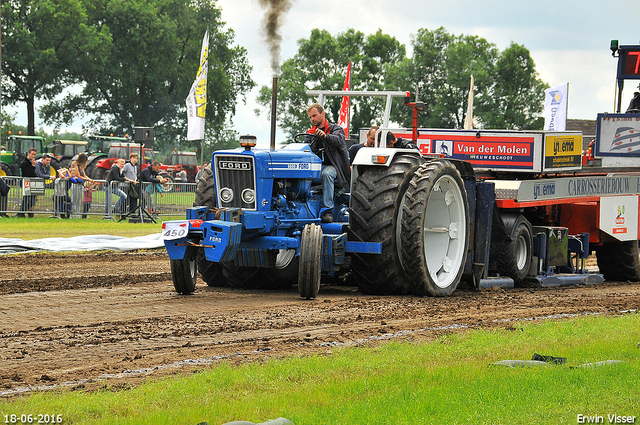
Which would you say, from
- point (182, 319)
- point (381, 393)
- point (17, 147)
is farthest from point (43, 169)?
point (381, 393)

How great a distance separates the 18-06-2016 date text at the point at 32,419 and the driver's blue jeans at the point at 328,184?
5.72 m

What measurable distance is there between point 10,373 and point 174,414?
1551mm

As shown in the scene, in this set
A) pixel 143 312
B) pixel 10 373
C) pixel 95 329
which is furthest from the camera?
pixel 143 312

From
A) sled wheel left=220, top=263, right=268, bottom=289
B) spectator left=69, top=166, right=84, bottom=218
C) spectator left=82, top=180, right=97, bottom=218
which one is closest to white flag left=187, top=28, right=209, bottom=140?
spectator left=82, top=180, right=97, bottom=218

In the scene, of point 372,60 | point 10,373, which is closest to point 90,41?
point 372,60

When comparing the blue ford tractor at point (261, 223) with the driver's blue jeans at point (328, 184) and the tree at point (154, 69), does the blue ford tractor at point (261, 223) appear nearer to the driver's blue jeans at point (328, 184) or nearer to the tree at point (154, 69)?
the driver's blue jeans at point (328, 184)

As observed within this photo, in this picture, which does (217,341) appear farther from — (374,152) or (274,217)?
(374,152)

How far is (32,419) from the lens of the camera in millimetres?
3980

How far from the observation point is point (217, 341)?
6402 millimetres

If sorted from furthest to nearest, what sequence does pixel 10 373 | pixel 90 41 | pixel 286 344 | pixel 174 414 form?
pixel 90 41
pixel 286 344
pixel 10 373
pixel 174 414

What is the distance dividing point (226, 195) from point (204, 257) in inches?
43.2

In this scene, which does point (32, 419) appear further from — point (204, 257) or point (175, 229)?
point (204, 257)

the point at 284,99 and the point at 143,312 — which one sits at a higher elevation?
the point at 284,99

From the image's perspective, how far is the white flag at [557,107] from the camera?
25.8m
